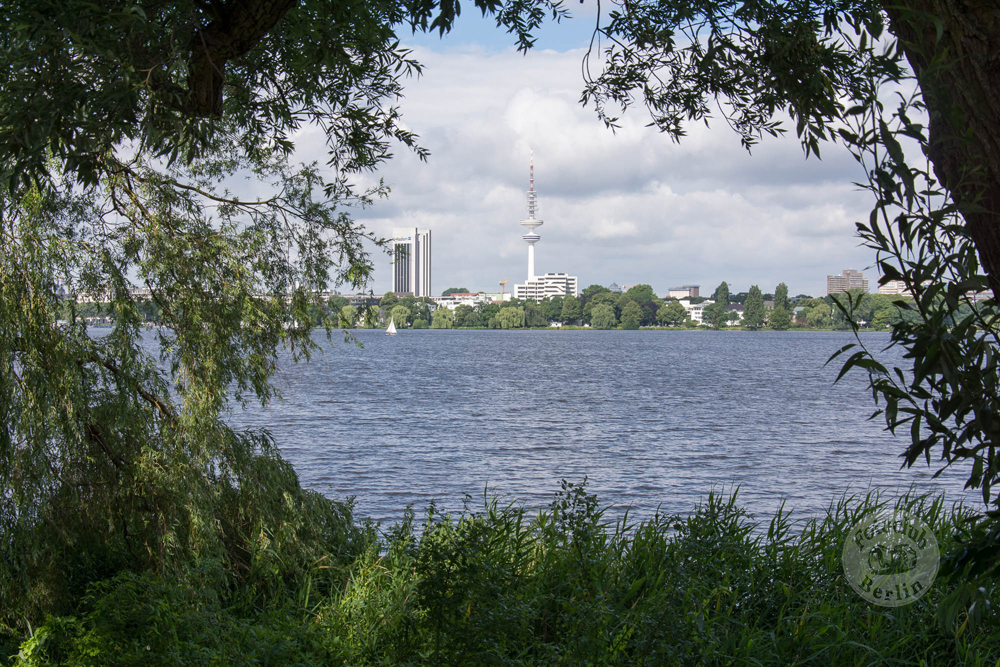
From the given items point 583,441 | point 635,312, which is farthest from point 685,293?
point 583,441

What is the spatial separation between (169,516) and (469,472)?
11.5 metres

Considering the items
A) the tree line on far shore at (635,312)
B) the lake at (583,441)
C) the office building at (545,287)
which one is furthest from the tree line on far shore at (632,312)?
the lake at (583,441)

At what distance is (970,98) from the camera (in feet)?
6.05

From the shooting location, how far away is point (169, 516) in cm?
550

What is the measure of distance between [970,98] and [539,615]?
4152 millimetres

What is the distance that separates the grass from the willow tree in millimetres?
412

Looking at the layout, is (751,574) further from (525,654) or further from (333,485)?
(333,485)

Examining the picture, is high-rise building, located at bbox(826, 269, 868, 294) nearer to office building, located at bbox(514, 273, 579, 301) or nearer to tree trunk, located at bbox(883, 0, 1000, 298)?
tree trunk, located at bbox(883, 0, 1000, 298)

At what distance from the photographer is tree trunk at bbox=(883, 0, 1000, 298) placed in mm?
1766

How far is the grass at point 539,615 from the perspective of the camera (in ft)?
14.0

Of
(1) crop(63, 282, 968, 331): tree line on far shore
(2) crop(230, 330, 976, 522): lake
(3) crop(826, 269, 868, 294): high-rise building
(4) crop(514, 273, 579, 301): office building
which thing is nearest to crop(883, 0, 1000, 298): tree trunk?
(3) crop(826, 269, 868, 294): high-rise building

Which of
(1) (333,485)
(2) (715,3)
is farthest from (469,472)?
(2) (715,3)

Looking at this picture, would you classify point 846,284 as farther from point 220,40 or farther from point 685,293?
point 685,293

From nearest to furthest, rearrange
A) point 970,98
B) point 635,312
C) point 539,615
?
point 970,98
point 539,615
point 635,312
